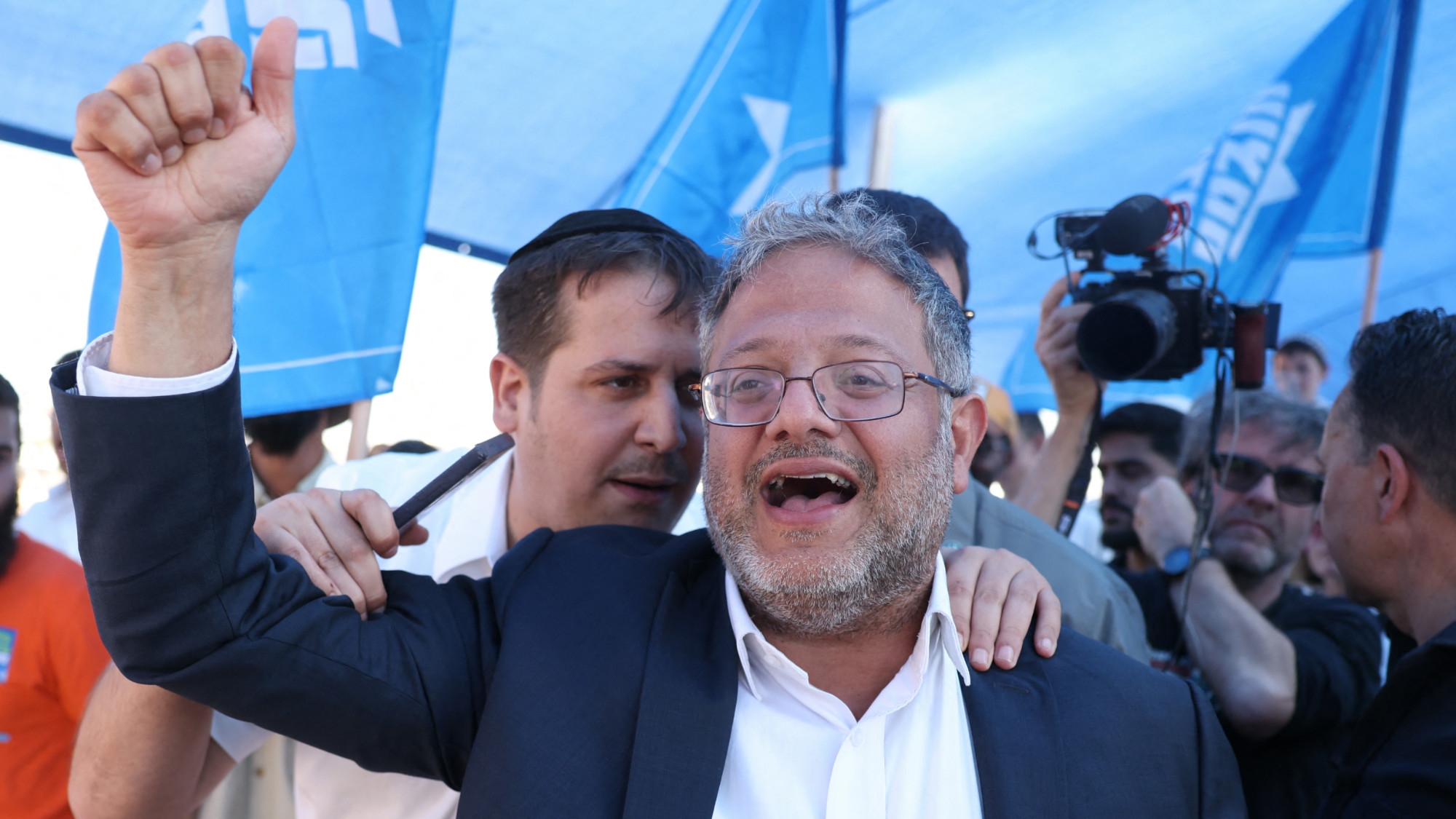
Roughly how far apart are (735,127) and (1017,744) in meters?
2.66

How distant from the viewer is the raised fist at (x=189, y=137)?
3.69 feet

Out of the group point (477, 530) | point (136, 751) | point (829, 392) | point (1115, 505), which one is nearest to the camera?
point (136, 751)

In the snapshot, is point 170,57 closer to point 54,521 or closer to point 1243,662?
point 1243,662

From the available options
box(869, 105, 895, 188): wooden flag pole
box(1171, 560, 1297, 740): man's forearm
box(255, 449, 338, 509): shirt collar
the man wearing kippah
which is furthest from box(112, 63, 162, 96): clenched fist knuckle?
box(869, 105, 895, 188): wooden flag pole

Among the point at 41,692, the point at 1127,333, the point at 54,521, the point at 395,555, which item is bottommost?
the point at 41,692

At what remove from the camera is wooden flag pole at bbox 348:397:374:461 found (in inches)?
118

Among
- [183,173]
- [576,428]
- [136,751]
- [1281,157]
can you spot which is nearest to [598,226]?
[576,428]

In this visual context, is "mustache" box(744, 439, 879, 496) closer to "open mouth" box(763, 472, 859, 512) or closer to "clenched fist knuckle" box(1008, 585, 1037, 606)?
"open mouth" box(763, 472, 859, 512)

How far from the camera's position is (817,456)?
1.71 meters

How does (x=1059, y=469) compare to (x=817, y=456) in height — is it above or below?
below

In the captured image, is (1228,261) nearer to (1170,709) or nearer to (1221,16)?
(1221,16)

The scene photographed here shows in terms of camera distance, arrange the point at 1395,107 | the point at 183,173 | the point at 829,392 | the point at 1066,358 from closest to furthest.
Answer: the point at 183,173
the point at 829,392
the point at 1066,358
the point at 1395,107

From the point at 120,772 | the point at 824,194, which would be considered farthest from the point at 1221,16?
the point at 120,772

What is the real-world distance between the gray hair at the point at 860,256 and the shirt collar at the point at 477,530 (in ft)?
2.15
